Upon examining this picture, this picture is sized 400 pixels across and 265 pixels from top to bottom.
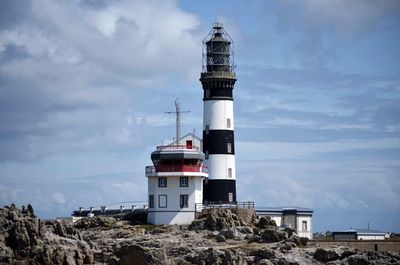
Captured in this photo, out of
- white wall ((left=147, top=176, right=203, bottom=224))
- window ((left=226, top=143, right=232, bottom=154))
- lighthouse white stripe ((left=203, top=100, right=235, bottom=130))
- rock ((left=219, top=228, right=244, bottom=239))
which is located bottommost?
rock ((left=219, top=228, right=244, bottom=239))

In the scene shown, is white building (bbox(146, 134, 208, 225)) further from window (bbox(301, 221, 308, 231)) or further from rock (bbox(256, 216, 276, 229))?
window (bbox(301, 221, 308, 231))

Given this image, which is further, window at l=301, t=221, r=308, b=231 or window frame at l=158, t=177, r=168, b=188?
window at l=301, t=221, r=308, b=231

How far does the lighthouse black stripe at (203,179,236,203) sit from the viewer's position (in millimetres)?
80500

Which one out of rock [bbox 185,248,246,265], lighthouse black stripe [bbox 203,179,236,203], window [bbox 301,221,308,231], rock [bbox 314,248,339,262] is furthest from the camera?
window [bbox 301,221,308,231]

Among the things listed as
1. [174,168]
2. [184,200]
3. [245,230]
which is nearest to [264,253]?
[245,230]

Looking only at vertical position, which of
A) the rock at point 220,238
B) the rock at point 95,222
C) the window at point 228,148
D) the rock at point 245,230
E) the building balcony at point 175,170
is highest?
the window at point 228,148

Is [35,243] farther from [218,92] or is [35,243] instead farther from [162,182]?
[218,92]

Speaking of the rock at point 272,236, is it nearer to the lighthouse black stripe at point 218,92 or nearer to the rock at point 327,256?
the rock at point 327,256

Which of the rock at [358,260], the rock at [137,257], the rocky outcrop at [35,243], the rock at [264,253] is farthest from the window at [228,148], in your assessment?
the rock at [137,257]

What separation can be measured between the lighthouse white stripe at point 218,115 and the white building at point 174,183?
312 centimetres

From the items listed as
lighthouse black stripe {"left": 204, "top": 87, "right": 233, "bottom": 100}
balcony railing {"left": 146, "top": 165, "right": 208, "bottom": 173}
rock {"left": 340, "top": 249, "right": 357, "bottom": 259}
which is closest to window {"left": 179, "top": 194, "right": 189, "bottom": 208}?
balcony railing {"left": 146, "top": 165, "right": 208, "bottom": 173}

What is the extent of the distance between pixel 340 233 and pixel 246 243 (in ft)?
48.3

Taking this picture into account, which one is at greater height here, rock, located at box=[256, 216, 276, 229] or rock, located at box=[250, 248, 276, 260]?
rock, located at box=[256, 216, 276, 229]

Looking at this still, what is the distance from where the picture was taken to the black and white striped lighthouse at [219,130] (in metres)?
80.5
